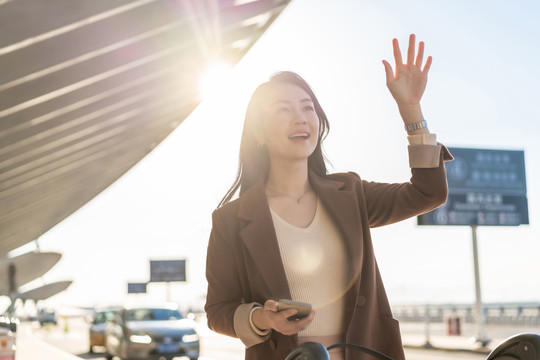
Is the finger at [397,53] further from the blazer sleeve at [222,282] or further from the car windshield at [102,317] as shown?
the car windshield at [102,317]

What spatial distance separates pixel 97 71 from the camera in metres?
12.7

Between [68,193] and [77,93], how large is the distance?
15847 mm

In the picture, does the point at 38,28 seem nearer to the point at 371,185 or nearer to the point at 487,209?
the point at 371,185

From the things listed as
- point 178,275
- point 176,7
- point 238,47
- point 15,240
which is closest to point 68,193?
point 15,240

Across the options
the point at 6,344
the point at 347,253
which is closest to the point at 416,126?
the point at 347,253

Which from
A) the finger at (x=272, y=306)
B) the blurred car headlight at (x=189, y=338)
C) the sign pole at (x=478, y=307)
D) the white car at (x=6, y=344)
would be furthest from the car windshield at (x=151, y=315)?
the finger at (x=272, y=306)

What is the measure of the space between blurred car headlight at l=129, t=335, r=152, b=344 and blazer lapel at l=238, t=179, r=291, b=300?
51.6 feet

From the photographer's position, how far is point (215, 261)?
2385 mm

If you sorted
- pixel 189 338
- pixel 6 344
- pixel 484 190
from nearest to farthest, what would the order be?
pixel 6 344 < pixel 189 338 < pixel 484 190

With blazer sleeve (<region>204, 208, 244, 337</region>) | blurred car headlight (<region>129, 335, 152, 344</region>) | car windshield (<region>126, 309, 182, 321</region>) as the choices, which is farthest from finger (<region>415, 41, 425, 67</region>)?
car windshield (<region>126, 309, 182, 321</region>)

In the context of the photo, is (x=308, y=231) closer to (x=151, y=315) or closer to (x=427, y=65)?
(x=427, y=65)

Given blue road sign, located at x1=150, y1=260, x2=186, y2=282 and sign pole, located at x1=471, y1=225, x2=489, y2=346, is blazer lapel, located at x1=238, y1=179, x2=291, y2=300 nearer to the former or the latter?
sign pole, located at x1=471, y1=225, x2=489, y2=346

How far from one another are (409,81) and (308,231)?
1.91 ft

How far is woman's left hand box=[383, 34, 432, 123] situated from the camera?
2299 millimetres
